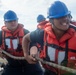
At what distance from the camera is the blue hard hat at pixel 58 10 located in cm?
424

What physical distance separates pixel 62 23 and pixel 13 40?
283cm

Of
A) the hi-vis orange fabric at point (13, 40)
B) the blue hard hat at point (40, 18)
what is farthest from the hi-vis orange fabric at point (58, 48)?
the blue hard hat at point (40, 18)

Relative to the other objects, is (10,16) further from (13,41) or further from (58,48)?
(58,48)

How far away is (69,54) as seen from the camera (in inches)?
165

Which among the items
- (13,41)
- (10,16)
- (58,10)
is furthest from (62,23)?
(10,16)

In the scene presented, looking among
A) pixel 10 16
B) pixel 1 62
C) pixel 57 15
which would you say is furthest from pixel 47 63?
pixel 1 62

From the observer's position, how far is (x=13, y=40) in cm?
682

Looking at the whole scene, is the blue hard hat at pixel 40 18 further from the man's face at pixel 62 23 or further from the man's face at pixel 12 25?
the man's face at pixel 62 23

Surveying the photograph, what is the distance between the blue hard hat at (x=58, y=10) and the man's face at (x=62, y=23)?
0.06 m

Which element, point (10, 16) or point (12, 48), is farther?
point (10, 16)

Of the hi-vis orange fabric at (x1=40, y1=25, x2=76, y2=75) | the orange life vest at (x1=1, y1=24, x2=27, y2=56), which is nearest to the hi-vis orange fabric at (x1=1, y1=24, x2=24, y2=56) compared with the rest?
the orange life vest at (x1=1, y1=24, x2=27, y2=56)

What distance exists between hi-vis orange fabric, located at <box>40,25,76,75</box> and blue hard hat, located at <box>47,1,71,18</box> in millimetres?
249

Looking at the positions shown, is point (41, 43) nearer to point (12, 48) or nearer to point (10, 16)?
point (12, 48)

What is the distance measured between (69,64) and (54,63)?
0.23 m
